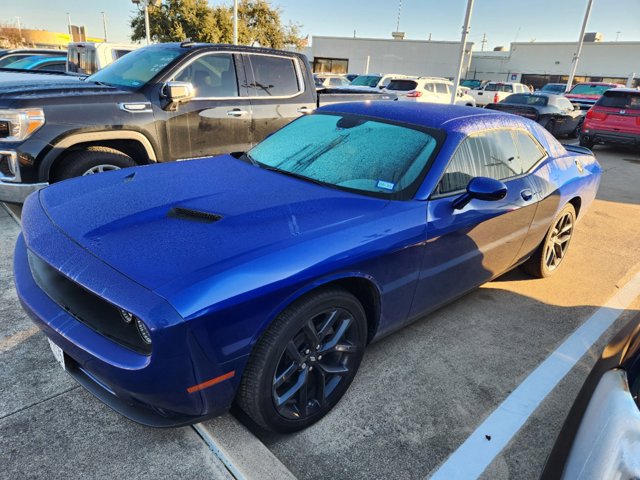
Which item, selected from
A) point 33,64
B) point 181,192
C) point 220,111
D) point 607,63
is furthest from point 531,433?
point 607,63

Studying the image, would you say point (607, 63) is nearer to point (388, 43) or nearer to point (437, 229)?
point (388, 43)

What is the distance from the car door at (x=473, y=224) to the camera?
107 inches

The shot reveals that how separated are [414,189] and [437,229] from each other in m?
0.27

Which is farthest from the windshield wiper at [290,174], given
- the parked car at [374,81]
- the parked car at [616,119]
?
the parked car at [374,81]

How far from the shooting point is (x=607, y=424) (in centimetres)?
134

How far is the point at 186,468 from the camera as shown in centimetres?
198

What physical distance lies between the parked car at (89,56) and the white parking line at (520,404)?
9669 millimetres

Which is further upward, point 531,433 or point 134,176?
point 134,176

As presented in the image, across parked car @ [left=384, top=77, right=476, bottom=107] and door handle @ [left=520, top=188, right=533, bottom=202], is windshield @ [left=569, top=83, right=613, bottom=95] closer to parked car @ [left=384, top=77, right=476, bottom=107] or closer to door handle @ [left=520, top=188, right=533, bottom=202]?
parked car @ [left=384, top=77, right=476, bottom=107]

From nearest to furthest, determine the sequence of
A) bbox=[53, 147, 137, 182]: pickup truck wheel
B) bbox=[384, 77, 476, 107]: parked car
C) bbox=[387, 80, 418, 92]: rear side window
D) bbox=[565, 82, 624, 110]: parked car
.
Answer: bbox=[53, 147, 137, 182]: pickup truck wheel
bbox=[384, 77, 476, 107]: parked car
bbox=[387, 80, 418, 92]: rear side window
bbox=[565, 82, 624, 110]: parked car

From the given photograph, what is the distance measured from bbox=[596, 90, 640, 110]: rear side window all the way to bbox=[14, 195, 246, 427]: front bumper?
13.0 meters

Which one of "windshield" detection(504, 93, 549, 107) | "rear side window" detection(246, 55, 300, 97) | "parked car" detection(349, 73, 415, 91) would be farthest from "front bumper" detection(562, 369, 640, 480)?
"parked car" detection(349, 73, 415, 91)

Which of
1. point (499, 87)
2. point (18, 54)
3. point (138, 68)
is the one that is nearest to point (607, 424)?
point (138, 68)

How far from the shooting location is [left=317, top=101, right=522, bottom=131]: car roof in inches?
121
